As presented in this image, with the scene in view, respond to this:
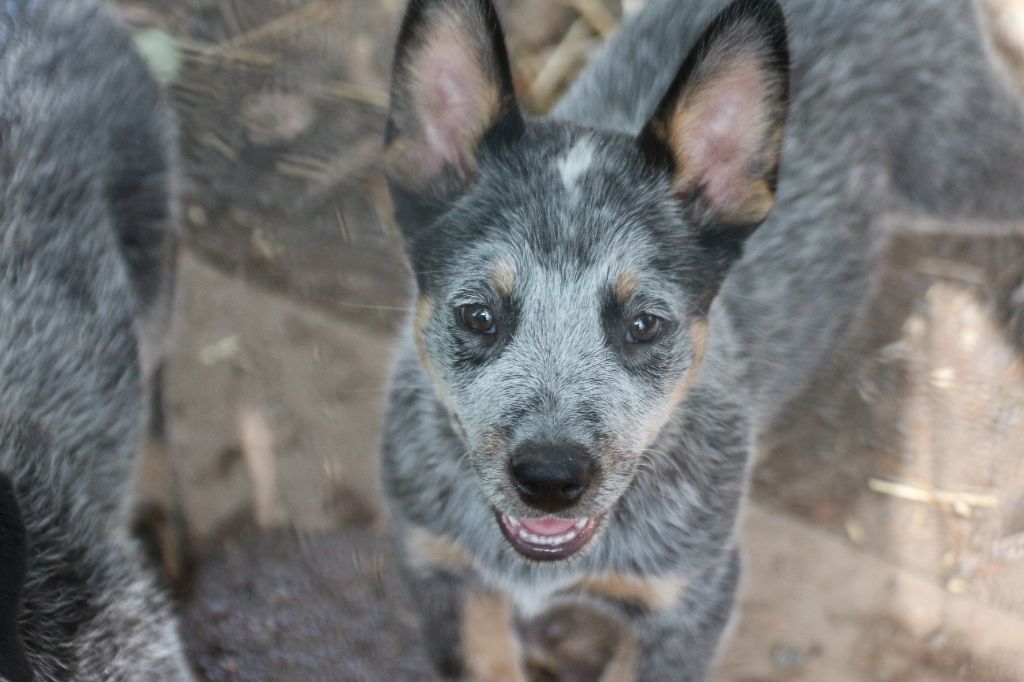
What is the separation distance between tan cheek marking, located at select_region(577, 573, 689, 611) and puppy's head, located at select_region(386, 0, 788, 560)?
405mm

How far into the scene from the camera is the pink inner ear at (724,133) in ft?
9.36

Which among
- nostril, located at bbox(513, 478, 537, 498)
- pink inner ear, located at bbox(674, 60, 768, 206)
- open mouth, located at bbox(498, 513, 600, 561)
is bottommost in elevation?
open mouth, located at bbox(498, 513, 600, 561)

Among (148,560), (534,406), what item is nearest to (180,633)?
(148,560)

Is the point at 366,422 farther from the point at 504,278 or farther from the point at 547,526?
the point at 504,278

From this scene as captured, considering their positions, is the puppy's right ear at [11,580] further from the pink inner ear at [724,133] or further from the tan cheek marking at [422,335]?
the pink inner ear at [724,133]

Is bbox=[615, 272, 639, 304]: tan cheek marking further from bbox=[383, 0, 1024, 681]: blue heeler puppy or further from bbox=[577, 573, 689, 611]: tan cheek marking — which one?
bbox=[577, 573, 689, 611]: tan cheek marking

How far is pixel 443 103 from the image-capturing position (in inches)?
119

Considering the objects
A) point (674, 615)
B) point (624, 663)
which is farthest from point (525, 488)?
point (624, 663)

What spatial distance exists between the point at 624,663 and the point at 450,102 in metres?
1.91

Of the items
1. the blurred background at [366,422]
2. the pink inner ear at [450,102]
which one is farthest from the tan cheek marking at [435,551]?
the pink inner ear at [450,102]

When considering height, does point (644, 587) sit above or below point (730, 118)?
below

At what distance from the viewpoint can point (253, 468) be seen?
4.44 m

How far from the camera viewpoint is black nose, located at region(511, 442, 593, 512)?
2.64 meters

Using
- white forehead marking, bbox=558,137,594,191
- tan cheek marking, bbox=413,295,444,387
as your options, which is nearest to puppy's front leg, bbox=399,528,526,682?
tan cheek marking, bbox=413,295,444,387
